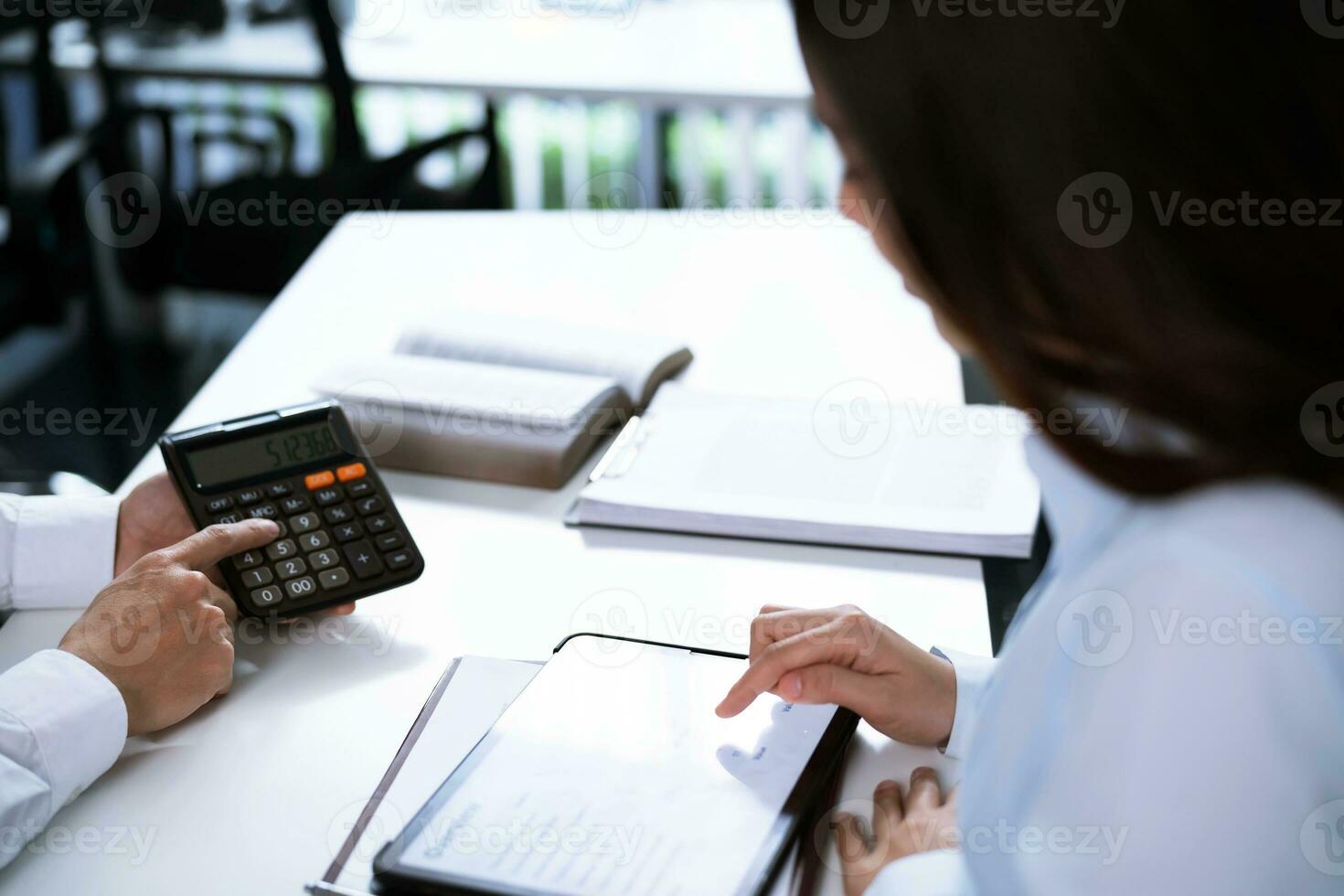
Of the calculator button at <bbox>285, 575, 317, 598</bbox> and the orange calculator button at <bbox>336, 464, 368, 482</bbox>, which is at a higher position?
the orange calculator button at <bbox>336, 464, 368, 482</bbox>

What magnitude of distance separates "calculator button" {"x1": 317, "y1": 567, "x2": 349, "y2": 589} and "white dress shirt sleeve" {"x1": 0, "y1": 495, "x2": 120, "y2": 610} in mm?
158

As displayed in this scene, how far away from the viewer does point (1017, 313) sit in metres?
0.51

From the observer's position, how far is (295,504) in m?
0.88

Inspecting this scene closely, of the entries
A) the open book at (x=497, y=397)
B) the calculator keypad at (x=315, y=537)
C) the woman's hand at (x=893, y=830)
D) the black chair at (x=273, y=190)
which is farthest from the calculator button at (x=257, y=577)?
the black chair at (x=273, y=190)

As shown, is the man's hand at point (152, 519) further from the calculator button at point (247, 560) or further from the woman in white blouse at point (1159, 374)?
the woman in white blouse at point (1159, 374)

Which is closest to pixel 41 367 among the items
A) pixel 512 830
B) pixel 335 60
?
pixel 335 60

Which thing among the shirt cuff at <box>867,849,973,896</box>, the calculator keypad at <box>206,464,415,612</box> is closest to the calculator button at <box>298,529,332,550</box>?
the calculator keypad at <box>206,464,415,612</box>

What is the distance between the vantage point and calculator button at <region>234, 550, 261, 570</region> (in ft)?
2.72

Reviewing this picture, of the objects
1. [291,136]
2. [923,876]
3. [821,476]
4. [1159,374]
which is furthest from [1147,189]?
[291,136]

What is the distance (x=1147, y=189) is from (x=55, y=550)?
736 millimetres

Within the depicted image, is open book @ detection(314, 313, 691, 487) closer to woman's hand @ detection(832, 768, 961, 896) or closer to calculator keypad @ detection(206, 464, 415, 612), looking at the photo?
calculator keypad @ detection(206, 464, 415, 612)

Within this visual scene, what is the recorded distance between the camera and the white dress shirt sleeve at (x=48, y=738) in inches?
25.9

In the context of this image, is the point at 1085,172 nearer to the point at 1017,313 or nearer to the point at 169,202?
the point at 1017,313

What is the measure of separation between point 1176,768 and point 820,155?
2.43 m
